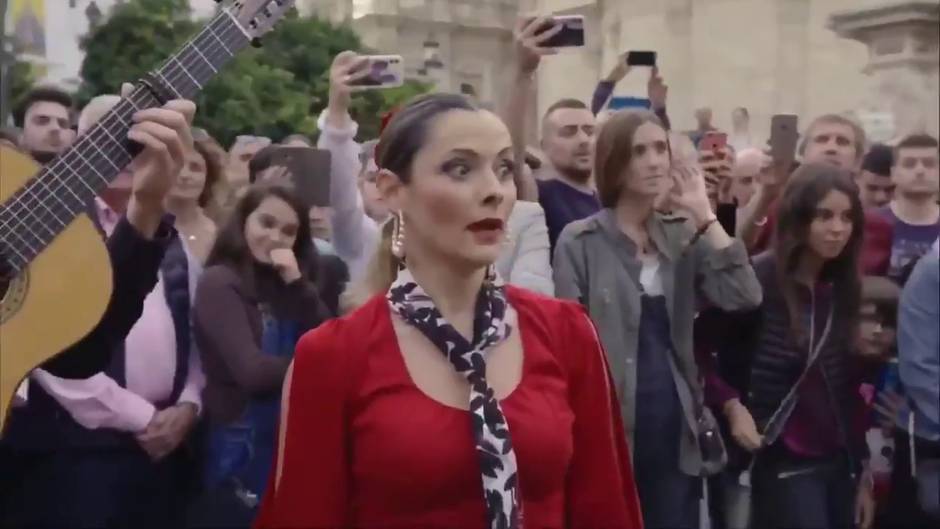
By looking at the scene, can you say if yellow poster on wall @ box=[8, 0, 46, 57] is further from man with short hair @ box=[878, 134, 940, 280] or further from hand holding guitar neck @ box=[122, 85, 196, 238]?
hand holding guitar neck @ box=[122, 85, 196, 238]

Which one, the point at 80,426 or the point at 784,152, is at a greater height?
the point at 784,152

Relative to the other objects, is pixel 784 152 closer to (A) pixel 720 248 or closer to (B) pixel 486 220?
(A) pixel 720 248

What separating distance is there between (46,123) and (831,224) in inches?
122

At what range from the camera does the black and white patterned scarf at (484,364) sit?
2.53 m

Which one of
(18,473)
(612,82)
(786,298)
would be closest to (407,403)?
(18,473)

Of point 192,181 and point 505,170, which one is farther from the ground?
point 505,170

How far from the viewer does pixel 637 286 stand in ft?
15.6

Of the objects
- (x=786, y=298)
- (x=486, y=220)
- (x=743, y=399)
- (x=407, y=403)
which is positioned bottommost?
(x=743, y=399)

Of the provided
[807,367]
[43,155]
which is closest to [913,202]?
[807,367]

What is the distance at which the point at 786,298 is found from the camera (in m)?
5.20

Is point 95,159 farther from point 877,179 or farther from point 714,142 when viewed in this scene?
point 877,179

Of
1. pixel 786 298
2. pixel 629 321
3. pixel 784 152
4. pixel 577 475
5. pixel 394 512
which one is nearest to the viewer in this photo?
pixel 394 512

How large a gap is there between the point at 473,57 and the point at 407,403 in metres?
46.2

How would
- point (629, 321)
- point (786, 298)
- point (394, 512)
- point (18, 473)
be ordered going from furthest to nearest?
point (786, 298) → point (629, 321) → point (18, 473) → point (394, 512)
